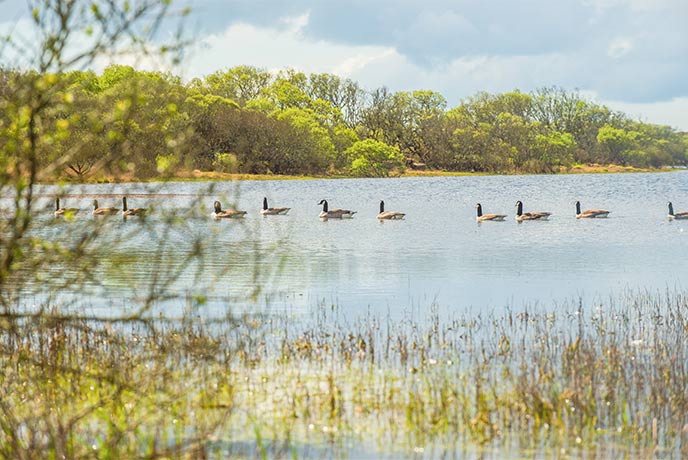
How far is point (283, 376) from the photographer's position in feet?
47.7

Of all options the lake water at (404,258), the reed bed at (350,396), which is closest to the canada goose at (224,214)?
the lake water at (404,258)

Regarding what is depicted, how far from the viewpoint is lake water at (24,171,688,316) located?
730 inches

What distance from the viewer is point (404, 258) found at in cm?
3569

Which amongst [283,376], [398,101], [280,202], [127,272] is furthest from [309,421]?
[398,101]

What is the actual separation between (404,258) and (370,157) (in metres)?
113

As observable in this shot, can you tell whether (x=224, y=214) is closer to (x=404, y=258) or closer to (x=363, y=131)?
(x=404, y=258)

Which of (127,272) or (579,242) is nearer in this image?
(127,272)

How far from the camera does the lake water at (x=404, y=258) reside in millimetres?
18531

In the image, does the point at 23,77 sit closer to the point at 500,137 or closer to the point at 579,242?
the point at 579,242

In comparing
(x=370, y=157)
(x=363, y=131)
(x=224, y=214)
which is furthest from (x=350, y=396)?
(x=363, y=131)

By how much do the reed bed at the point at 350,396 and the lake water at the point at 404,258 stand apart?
127 cm

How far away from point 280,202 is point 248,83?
10450 cm

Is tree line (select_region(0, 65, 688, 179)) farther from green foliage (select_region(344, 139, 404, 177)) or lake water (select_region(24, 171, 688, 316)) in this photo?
lake water (select_region(24, 171, 688, 316))

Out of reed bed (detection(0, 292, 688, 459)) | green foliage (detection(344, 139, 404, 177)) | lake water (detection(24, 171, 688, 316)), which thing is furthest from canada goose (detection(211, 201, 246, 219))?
green foliage (detection(344, 139, 404, 177))
